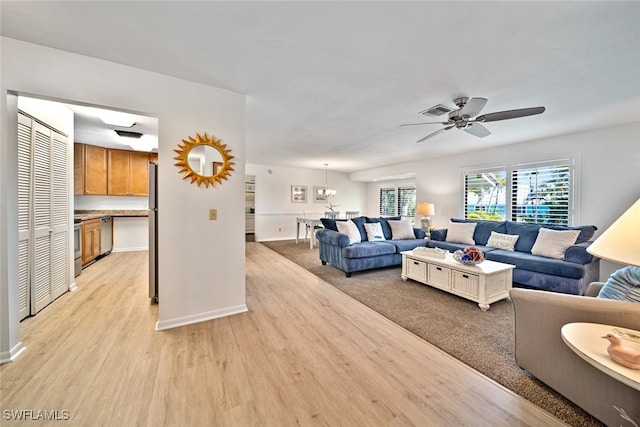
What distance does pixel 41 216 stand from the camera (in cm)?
253

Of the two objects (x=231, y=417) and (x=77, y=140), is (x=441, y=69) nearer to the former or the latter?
(x=231, y=417)

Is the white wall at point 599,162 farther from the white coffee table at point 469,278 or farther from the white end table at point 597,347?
the white end table at point 597,347

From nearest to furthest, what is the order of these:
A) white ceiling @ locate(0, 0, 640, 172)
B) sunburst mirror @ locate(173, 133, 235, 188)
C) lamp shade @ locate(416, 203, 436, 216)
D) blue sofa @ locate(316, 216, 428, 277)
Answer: white ceiling @ locate(0, 0, 640, 172)
sunburst mirror @ locate(173, 133, 235, 188)
blue sofa @ locate(316, 216, 428, 277)
lamp shade @ locate(416, 203, 436, 216)

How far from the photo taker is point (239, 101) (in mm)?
2633

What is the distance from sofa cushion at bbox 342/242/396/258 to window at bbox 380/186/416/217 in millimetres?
3932

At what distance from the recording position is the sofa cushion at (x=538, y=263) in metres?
3.00

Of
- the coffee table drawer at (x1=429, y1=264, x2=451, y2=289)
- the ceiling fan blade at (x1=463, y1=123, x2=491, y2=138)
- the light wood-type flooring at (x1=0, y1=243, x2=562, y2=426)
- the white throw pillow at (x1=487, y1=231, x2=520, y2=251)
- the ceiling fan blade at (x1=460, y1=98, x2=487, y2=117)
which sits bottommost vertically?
the light wood-type flooring at (x1=0, y1=243, x2=562, y2=426)

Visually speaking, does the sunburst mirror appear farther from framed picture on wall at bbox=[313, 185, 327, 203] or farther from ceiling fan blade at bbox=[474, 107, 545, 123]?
framed picture on wall at bbox=[313, 185, 327, 203]

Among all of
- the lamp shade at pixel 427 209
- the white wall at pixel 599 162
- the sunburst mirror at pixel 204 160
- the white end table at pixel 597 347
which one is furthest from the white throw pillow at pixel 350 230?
the white wall at pixel 599 162

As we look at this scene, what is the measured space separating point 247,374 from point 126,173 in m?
5.51

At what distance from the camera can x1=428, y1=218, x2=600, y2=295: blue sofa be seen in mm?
3016

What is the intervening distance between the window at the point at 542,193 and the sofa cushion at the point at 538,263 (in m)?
1.17

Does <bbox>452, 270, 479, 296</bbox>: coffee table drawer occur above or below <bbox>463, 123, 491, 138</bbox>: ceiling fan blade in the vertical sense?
below

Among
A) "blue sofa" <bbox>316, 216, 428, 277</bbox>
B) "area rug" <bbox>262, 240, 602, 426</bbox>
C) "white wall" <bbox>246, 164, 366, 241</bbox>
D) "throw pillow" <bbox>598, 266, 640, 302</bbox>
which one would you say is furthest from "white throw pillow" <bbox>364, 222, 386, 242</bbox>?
"white wall" <bbox>246, 164, 366, 241</bbox>
